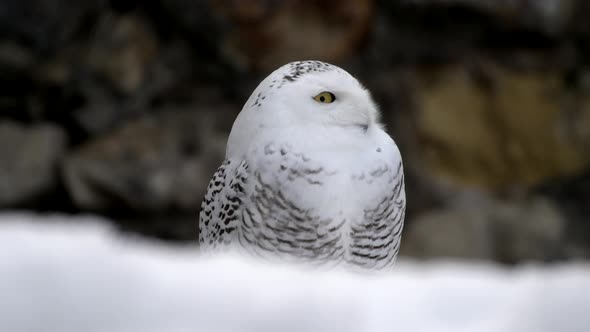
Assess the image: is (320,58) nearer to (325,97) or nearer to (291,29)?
(291,29)

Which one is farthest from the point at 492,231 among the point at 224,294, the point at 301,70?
the point at 224,294

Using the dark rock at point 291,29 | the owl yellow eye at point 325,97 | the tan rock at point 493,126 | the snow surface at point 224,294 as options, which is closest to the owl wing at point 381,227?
the owl yellow eye at point 325,97

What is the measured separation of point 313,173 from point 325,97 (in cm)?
10

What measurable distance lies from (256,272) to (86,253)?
0.19 feet

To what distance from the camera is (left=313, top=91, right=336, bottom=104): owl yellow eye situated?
998 millimetres

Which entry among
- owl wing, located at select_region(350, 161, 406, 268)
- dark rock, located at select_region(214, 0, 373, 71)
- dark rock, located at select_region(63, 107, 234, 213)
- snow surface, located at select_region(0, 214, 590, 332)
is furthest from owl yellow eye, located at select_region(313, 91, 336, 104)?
dark rock, located at select_region(63, 107, 234, 213)

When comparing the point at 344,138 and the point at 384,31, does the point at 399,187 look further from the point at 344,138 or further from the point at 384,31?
the point at 384,31

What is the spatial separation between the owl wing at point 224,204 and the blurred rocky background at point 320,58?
780 millimetres

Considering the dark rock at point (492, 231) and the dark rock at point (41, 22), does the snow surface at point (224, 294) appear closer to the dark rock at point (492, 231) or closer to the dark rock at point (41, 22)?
the dark rock at point (41, 22)

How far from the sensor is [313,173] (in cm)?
98

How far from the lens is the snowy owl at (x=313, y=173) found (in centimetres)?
99

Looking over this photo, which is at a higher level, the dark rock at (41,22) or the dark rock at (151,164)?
the dark rock at (41,22)

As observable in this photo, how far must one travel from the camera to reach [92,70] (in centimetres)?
188

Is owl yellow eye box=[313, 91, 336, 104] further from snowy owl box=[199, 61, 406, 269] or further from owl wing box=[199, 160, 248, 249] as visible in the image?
owl wing box=[199, 160, 248, 249]
